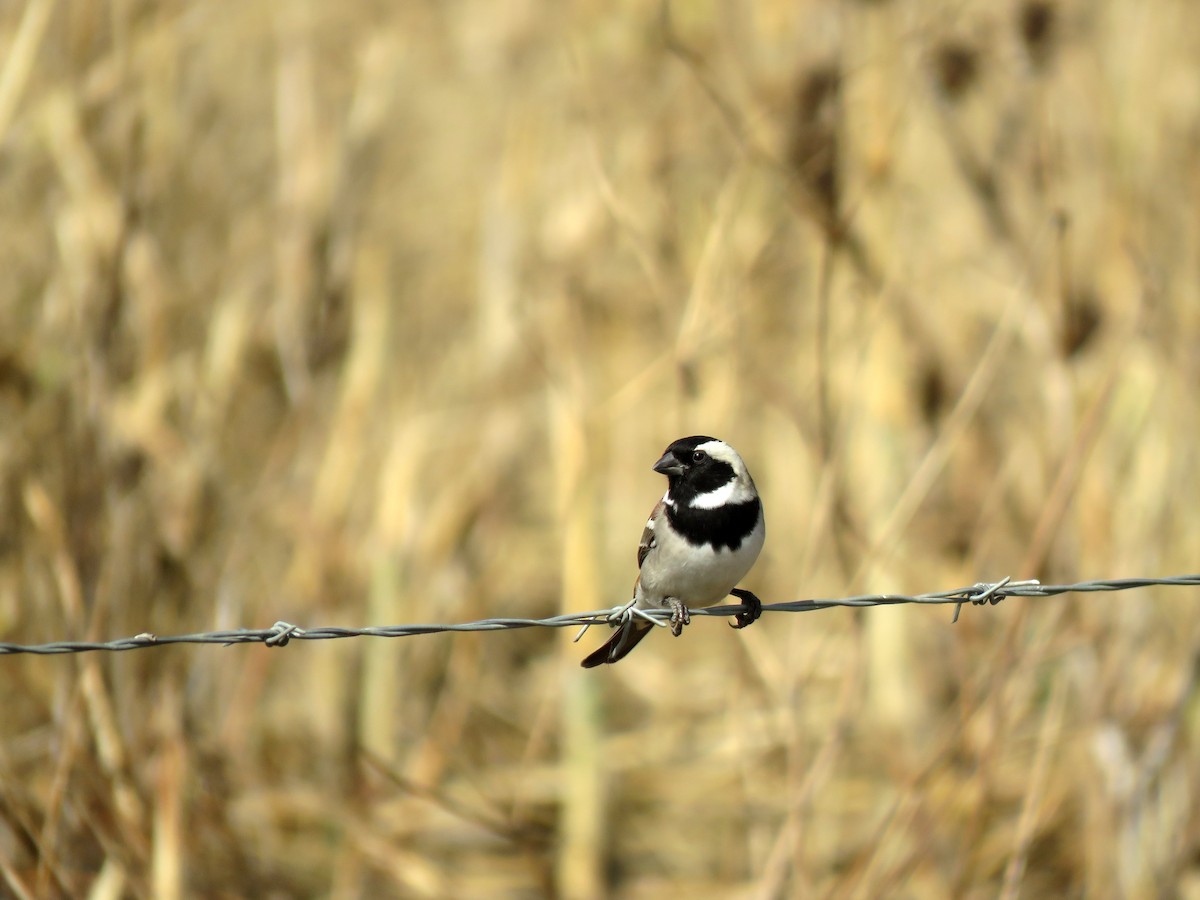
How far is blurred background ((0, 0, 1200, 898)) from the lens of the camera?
19.0 feet

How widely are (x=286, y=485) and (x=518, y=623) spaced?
4324 millimetres

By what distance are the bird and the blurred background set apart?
0.90 meters

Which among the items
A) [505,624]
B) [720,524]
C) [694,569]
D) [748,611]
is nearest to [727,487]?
[720,524]

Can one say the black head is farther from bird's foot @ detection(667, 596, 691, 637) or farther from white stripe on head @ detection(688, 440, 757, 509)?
bird's foot @ detection(667, 596, 691, 637)

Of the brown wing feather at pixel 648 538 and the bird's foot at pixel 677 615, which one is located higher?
the brown wing feather at pixel 648 538

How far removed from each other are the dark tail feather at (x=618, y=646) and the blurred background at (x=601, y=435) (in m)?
1.04

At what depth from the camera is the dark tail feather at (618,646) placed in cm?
464

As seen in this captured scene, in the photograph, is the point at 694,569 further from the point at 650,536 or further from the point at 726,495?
the point at 650,536

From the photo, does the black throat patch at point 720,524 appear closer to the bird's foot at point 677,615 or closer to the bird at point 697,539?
the bird at point 697,539

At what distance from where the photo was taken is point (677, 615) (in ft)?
14.2

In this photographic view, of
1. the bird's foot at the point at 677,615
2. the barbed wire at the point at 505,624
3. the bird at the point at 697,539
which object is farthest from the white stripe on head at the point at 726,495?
the barbed wire at the point at 505,624

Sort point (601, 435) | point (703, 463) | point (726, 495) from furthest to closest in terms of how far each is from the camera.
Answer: point (601, 435) → point (703, 463) → point (726, 495)

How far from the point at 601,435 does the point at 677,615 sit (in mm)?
2680

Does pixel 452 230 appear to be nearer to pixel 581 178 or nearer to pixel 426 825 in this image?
pixel 581 178
